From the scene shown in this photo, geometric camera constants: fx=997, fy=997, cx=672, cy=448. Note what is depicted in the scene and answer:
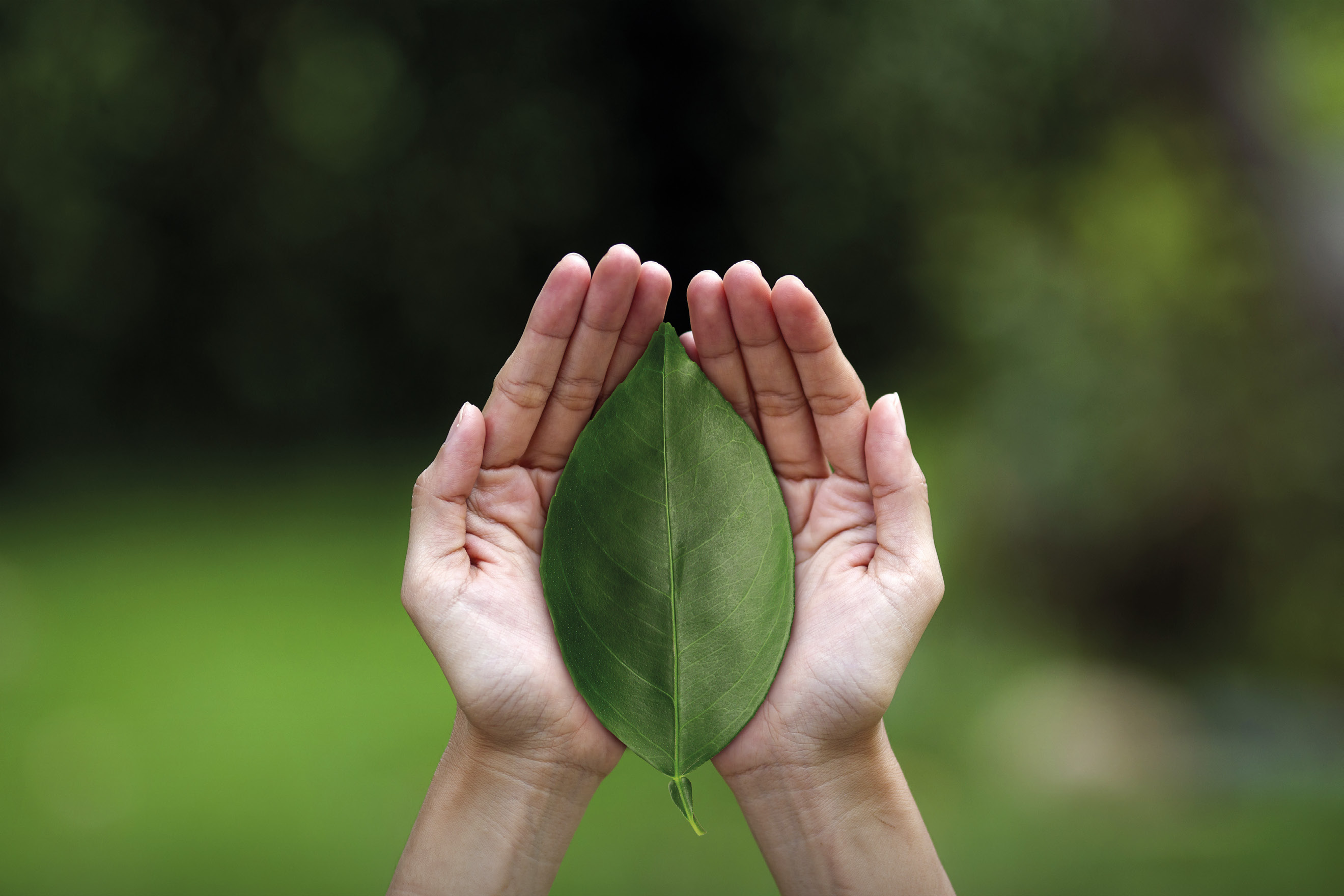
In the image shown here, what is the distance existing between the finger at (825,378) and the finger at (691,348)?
10cm

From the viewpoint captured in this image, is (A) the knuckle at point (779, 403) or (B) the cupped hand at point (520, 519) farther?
(A) the knuckle at point (779, 403)

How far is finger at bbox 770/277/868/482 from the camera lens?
1128mm

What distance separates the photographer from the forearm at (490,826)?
1.08m

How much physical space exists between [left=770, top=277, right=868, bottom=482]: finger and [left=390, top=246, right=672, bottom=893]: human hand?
0.48 feet

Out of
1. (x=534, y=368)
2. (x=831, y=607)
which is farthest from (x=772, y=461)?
(x=534, y=368)

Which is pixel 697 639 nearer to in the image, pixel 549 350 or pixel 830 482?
pixel 830 482

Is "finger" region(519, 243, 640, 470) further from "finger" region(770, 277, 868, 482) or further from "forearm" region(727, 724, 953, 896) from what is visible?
"forearm" region(727, 724, 953, 896)

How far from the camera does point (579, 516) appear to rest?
1.15 metres

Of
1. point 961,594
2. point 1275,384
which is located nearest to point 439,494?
point 961,594

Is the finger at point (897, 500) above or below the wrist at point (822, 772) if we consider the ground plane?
above

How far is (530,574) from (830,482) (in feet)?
1.25

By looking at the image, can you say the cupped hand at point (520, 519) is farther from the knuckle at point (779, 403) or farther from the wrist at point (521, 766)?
the knuckle at point (779, 403)

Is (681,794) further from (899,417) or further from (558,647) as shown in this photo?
(899,417)

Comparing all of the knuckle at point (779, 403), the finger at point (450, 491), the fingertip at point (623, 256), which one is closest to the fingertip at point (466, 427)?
the finger at point (450, 491)
